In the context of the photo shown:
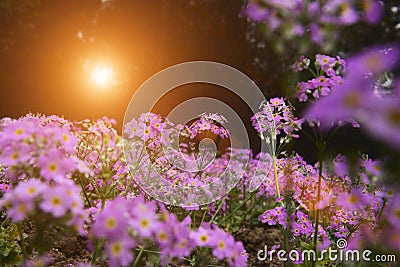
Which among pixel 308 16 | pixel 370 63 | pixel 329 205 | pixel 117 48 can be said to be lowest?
pixel 370 63

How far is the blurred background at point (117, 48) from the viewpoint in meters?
8.39

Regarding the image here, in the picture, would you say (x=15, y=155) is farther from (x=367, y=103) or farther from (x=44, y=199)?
(x=367, y=103)

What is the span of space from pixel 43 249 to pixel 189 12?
7.94 metres

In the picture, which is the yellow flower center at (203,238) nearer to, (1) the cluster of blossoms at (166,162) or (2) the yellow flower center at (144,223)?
(2) the yellow flower center at (144,223)

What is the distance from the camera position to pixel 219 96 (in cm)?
873

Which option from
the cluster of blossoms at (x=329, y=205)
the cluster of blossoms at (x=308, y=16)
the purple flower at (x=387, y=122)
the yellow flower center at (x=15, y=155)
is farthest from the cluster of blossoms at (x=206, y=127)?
the purple flower at (x=387, y=122)

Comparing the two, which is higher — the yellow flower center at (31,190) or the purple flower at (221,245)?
the yellow flower center at (31,190)

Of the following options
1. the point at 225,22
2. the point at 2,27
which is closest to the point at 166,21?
the point at 225,22

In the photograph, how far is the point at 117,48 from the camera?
367 inches

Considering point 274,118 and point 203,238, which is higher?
point 274,118

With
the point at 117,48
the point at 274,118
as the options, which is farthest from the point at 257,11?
the point at 117,48

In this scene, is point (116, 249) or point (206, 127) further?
point (206, 127)

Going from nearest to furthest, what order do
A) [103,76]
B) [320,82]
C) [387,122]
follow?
[387,122] → [320,82] → [103,76]

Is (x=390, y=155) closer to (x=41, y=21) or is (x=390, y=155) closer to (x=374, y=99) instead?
(x=374, y=99)
